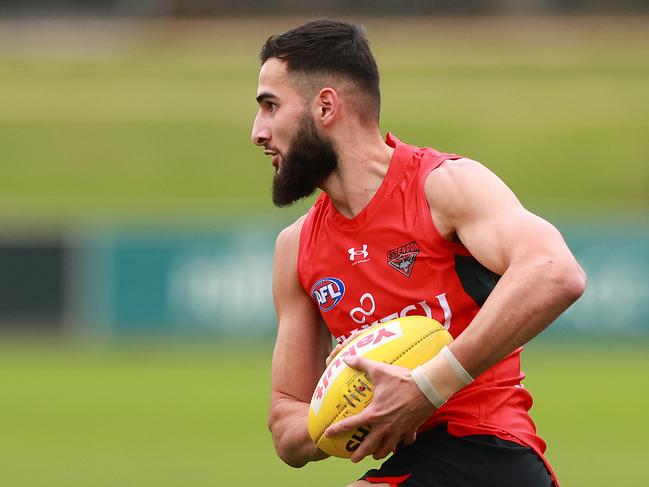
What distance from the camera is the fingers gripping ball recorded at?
5.00 m

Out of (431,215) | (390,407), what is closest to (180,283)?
(431,215)

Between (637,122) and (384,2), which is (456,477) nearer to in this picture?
(637,122)

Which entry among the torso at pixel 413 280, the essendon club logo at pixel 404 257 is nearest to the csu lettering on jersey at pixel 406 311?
the torso at pixel 413 280

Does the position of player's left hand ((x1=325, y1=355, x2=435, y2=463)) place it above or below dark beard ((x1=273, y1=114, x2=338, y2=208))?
below

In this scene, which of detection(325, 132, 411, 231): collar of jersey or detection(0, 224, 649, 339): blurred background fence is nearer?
detection(325, 132, 411, 231): collar of jersey

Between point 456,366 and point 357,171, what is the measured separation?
1.00 metres

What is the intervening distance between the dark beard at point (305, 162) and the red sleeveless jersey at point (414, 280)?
→ 179mm

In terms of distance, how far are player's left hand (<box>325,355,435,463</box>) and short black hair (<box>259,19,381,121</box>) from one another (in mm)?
1126

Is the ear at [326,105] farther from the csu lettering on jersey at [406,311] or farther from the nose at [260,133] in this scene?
the csu lettering on jersey at [406,311]

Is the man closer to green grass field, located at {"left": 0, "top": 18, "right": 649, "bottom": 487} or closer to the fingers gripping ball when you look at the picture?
the fingers gripping ball

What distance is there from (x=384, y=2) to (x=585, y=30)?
19.3 feet

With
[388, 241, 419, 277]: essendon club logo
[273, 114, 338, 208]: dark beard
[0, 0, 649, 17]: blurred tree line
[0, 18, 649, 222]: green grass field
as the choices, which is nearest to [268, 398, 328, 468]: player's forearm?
[388, 241, 419, 277]: essendon club logo

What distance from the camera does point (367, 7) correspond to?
138 ft

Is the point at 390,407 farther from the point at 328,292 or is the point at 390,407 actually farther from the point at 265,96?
the point at 265,96
